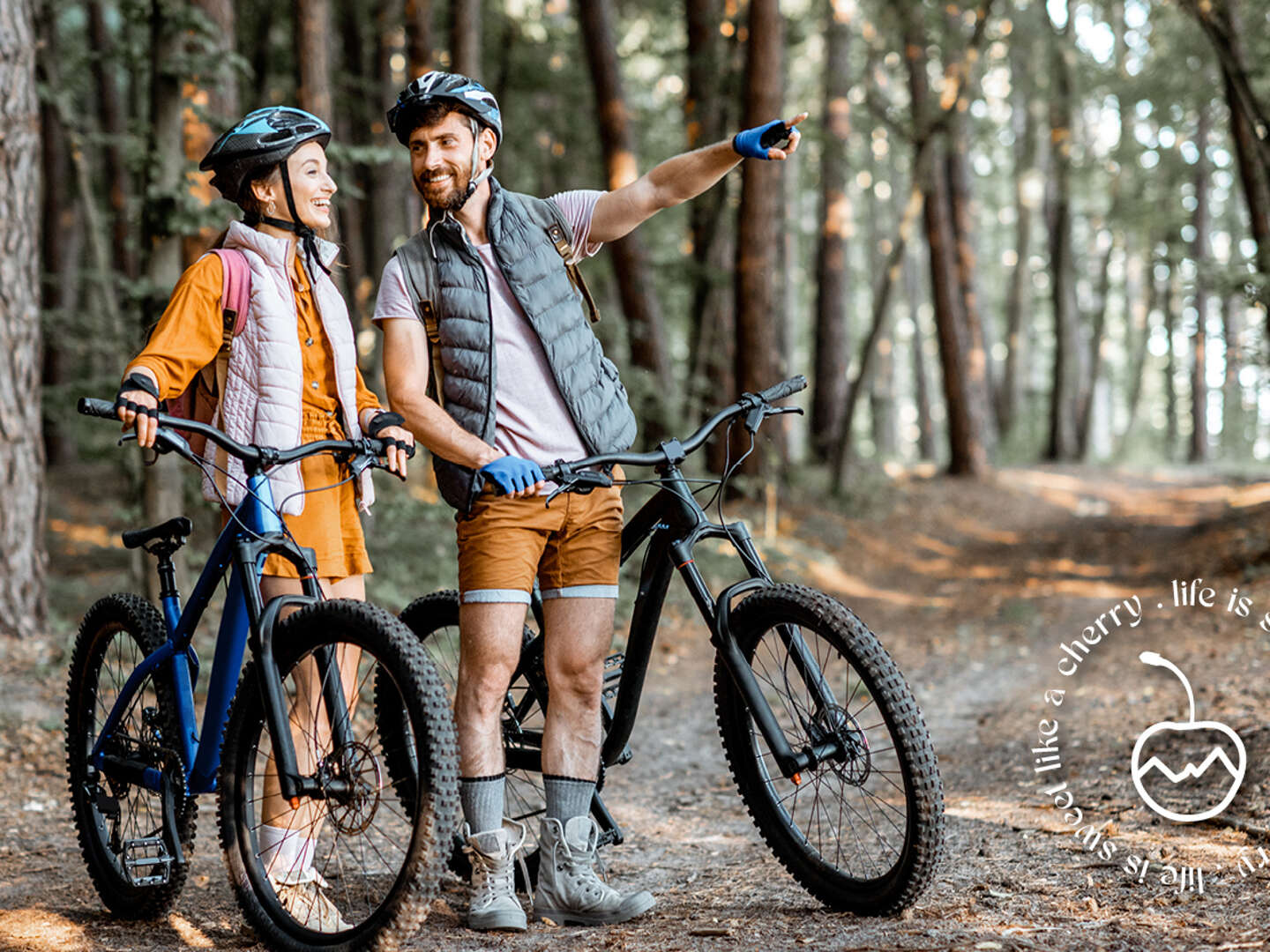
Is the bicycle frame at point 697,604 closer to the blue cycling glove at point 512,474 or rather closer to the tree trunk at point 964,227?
the blue cycling glove at point 512,474

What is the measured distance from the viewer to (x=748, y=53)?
11.7 m

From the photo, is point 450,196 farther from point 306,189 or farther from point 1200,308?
point 1200,308

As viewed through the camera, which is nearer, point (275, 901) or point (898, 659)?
point (275, 901)

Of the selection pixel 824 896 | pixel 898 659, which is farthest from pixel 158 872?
pixel 898 659

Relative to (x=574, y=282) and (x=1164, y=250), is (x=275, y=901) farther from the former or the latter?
(x=1164, y=250)

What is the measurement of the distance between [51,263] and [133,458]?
37.5ft

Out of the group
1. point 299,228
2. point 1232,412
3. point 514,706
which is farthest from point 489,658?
point 1232,412

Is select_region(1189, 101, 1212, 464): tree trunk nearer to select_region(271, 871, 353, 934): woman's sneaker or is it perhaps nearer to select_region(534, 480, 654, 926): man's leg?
select_region(534, 480, 654, 926): man's leg

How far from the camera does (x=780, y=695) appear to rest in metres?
3.33

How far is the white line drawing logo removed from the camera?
4000mm

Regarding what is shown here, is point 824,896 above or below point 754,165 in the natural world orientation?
below

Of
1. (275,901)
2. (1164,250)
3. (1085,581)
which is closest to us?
(275,901)

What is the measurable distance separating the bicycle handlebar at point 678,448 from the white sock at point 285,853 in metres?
1.17

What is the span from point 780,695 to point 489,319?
1363 millimetres
